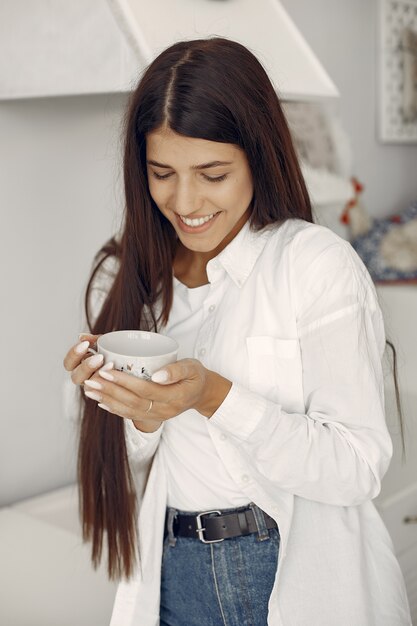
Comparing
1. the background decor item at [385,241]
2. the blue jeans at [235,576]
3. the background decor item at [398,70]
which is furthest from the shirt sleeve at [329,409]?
the background decor item at [398,70]

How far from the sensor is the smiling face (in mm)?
945

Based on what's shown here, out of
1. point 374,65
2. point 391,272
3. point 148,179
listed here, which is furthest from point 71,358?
point 374,65

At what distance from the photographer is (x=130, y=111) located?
1016 mm

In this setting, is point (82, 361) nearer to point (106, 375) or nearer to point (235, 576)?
point (106, 375)

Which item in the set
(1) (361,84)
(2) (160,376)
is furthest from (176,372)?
(1) (361,84)

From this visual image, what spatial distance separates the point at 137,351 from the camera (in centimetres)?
94

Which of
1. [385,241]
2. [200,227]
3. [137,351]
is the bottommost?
[385,241]

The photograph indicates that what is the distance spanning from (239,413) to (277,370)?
0.11 meters

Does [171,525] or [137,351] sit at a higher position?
[137,351]

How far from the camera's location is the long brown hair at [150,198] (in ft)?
3.08

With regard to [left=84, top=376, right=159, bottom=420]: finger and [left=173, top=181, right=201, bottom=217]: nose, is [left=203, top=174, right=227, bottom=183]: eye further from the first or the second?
[left=84, top=376, right=159, bottom=420]: finger

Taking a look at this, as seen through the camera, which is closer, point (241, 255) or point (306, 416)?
point (306, 416)

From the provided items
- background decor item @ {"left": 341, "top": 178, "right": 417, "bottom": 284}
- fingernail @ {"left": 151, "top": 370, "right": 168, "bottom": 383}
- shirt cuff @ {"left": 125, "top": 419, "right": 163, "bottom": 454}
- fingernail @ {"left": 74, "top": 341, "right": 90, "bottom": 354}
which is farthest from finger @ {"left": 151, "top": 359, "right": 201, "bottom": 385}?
background decor item @ {"left": 341, "top": 178, "right": 417, "bottom": 284}

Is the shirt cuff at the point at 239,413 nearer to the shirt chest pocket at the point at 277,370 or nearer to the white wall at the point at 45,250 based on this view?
the shirt chest pocket at the point at 277,370
